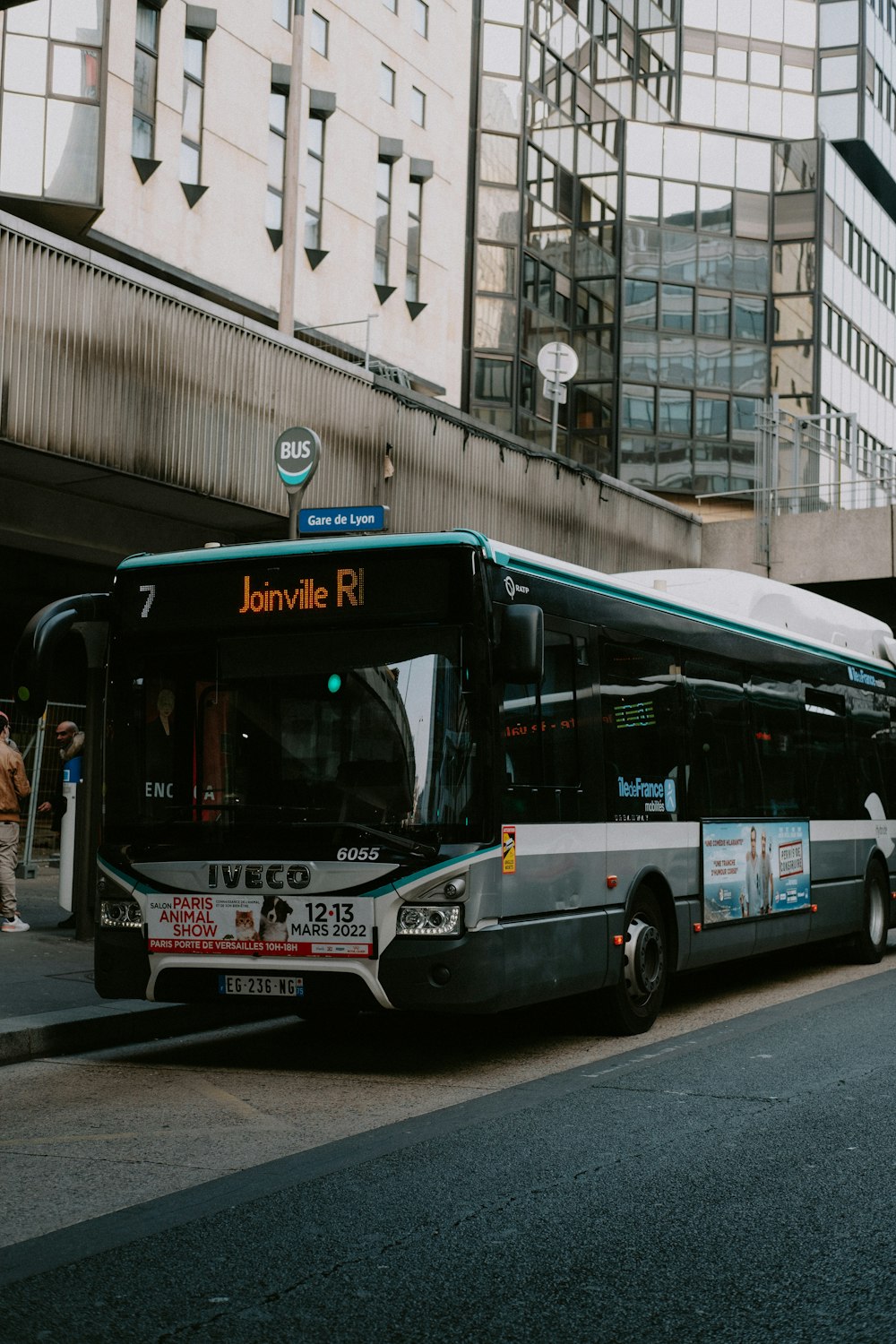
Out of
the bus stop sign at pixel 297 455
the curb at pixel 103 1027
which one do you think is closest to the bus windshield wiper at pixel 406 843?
the curb at pixel 103 1027

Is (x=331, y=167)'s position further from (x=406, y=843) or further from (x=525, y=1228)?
(x=525, y=1228)

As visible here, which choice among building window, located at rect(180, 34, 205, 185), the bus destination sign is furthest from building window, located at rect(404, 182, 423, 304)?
the bus destination sign

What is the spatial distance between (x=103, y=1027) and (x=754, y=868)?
4857 mm

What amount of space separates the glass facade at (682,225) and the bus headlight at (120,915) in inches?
1499

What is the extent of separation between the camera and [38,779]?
1942 cm

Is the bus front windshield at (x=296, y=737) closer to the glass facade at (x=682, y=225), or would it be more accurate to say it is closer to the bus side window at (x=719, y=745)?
the bus side window at (x=719, y=745)

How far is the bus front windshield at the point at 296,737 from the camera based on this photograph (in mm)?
7859

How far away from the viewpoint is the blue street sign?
1127 cm

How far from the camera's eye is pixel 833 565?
90.2 feet

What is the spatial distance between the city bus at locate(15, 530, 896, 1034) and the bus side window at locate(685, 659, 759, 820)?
3.28ft

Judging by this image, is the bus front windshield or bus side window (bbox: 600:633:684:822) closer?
the bus front windshield

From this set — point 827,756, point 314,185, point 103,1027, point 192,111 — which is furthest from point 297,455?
point 314,185

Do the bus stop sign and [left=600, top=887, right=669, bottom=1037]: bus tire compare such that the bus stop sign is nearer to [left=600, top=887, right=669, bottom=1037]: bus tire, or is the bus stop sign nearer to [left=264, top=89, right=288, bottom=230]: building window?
[left=600, top=887, right=669, bottom=1037]: bus tire

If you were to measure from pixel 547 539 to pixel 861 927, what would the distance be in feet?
30.9
